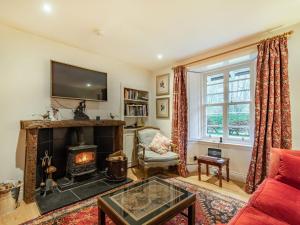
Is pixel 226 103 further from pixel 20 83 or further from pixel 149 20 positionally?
pixel 20 83

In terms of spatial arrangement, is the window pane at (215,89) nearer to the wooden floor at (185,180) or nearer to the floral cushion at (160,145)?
the floral cushion at (160,145)

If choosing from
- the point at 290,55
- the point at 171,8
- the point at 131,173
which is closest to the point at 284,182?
the point at 290,55

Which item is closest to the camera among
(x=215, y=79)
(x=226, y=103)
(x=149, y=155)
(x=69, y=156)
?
(x=69, y=156)

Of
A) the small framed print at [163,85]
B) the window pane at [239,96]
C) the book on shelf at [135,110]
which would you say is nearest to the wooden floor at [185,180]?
the book on shelf at [135,110]

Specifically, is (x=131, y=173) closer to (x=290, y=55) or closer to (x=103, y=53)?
(x=103, y=53)

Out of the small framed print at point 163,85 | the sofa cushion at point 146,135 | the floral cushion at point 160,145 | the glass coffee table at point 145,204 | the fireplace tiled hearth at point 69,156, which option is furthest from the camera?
the small framed print at point 163,85

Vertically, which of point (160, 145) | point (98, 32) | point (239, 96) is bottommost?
point (160, 145)

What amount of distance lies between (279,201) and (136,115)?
3.09m

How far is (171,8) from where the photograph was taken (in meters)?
2.02

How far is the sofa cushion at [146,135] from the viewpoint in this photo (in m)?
3.76

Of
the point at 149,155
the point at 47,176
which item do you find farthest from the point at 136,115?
the point at 47,176

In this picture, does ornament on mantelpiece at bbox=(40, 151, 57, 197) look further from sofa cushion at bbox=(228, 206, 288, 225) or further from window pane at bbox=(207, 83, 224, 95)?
window pane at bbox=(207, 83, 224, 95)

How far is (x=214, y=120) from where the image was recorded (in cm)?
370

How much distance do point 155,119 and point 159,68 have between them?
130 centimetres
